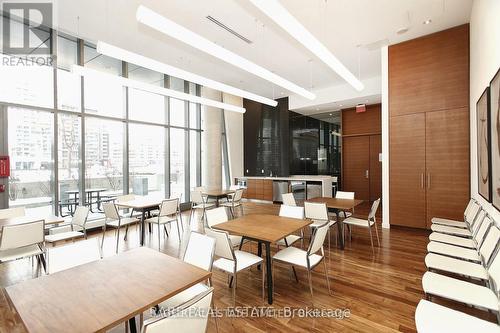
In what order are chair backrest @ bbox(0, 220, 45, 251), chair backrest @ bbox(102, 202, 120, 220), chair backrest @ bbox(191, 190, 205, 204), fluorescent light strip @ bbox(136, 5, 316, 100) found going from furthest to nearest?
chair backrest @ bbox(191, 190, 205, 204) → chair backrest @ bbox(102, 202, 120, 220) → chair backrest @ bbox(0, 220, 45, 251) → fluorescent light strip @ bbox(136, 5, 316, 100)

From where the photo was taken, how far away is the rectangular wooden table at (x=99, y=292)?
1.18 m

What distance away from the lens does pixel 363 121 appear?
8.33 m

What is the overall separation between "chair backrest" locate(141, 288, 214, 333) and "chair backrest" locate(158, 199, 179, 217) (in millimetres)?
3332

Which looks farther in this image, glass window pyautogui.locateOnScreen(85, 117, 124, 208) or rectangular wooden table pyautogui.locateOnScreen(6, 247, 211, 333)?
glass window pyautogui.locateOnScreen(85, 117, 124, 208)

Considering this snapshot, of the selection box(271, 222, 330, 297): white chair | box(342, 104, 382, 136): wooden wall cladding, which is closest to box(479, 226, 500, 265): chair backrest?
box(271, 222, 330, 297): white chair

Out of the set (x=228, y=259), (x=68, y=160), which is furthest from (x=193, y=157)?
(x=228, y=259)

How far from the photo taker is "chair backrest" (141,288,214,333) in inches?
43.1

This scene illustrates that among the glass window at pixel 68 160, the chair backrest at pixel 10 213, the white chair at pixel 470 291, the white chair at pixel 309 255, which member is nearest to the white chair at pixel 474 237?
the white chair at pixel 470 291

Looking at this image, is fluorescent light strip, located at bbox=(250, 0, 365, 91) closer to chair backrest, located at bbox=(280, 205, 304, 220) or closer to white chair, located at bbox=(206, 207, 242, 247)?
chair backrest, located at bbox=(280, 205, 304, 220)

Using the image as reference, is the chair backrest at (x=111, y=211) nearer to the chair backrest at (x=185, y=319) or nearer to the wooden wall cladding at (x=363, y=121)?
the chair backrest at (x=185, y=319)

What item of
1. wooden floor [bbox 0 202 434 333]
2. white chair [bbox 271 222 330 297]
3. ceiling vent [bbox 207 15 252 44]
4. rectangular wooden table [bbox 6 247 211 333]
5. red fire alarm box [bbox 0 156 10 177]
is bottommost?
wooden floor [bbox 0 202 434 333]

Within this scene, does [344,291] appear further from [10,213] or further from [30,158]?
[30,158]

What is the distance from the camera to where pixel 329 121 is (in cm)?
961

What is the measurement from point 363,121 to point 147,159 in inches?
284
